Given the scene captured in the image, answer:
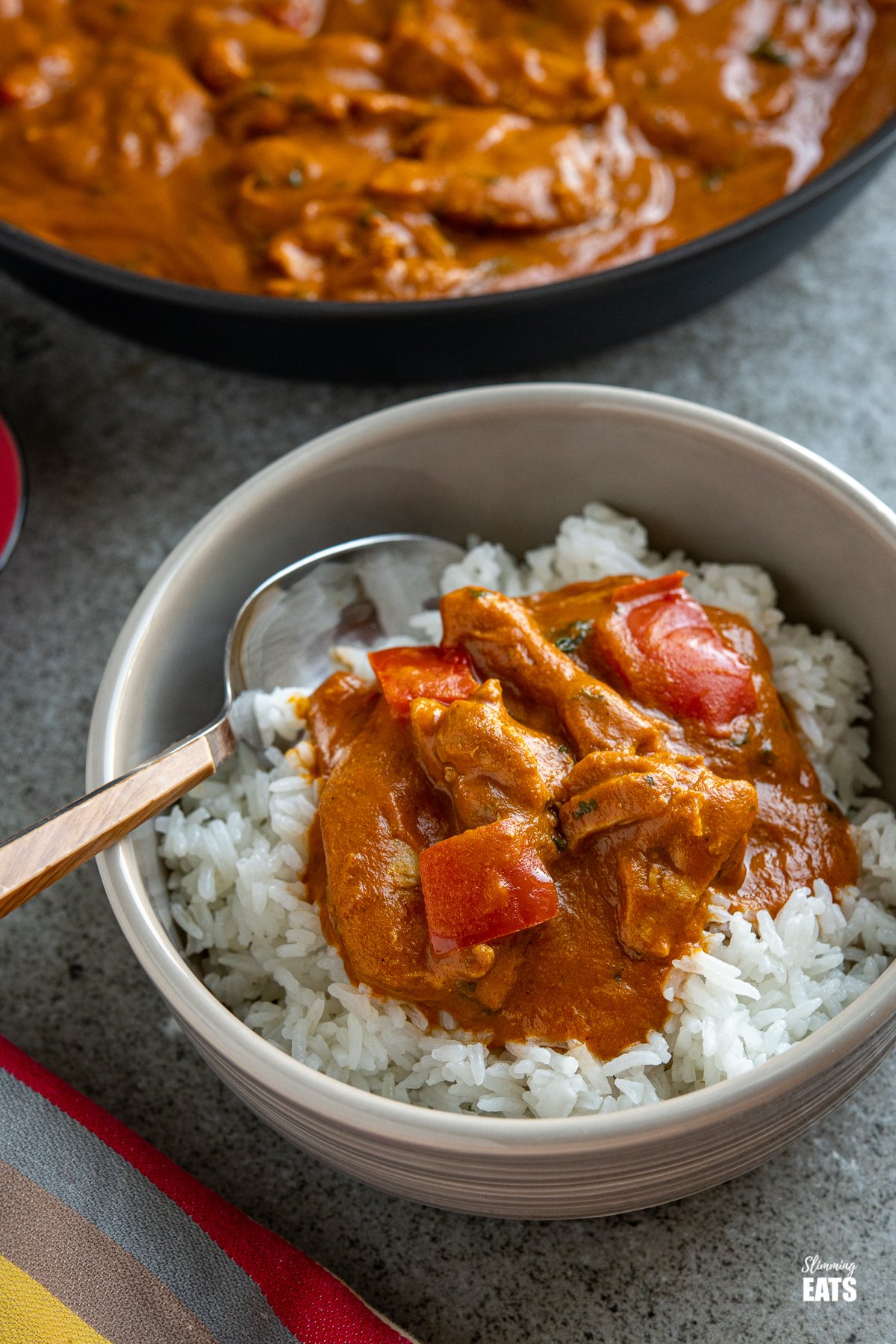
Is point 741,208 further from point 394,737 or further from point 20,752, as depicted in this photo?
point 20,752

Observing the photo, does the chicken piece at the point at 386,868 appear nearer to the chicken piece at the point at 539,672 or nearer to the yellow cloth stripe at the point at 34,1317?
the chicken piece at the point at 539,672

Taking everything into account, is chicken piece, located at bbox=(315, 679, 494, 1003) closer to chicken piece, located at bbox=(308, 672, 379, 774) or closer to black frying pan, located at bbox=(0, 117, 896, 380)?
chicken piece, located at bbox=(308, 672, 379, 774)

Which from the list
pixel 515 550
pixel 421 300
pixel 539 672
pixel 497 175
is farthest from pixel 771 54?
pixel 539 672

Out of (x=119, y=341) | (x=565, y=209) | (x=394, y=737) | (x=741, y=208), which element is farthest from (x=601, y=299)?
(x=119, y=341)

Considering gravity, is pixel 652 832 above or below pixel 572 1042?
above

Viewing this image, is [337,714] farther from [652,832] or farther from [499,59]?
[499,59]

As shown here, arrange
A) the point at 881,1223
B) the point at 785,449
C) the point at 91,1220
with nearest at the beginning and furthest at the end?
the point at 91,1220 < the point at 881,1223 < the point at 785,449

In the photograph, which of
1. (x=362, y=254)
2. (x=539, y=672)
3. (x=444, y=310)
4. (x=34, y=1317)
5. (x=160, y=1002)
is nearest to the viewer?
(x=34, y=1317)

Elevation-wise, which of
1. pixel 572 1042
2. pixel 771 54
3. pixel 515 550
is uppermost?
pixel 771 54
